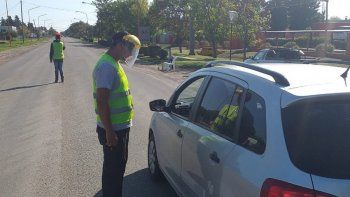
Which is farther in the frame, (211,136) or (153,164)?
(153,164)

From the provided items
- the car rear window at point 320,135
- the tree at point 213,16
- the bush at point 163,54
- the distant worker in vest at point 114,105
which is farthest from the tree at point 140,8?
the car rear window at point 320,135

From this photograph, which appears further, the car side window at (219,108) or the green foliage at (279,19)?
the green foliage at (279,19)

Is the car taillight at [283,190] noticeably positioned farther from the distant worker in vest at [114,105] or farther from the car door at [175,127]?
the distant worker in vest at [114,105]

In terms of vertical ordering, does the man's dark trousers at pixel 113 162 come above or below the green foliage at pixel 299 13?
below

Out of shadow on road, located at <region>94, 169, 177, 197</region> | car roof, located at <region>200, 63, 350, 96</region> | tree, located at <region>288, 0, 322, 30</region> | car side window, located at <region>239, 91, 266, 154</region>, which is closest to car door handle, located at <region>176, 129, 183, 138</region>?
car roof, located at <region>200, 63, 350, 96</region>

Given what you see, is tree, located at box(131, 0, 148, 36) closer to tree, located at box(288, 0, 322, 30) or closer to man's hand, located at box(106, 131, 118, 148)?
tree, located at box(288, 0, 322, 30)

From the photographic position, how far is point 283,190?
2625mm

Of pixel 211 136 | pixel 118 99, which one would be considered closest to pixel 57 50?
pixel 118 99

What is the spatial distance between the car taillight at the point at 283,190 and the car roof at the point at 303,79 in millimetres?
586

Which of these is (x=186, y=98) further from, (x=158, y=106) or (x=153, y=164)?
(x=153, y=164)

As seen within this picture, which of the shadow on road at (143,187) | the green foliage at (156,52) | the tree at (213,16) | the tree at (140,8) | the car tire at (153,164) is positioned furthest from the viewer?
the tree at (140,8)

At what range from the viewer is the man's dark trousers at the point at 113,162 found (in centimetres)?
452

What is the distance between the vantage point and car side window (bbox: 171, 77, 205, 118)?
461 cm

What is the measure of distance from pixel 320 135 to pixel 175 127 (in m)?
2.09
